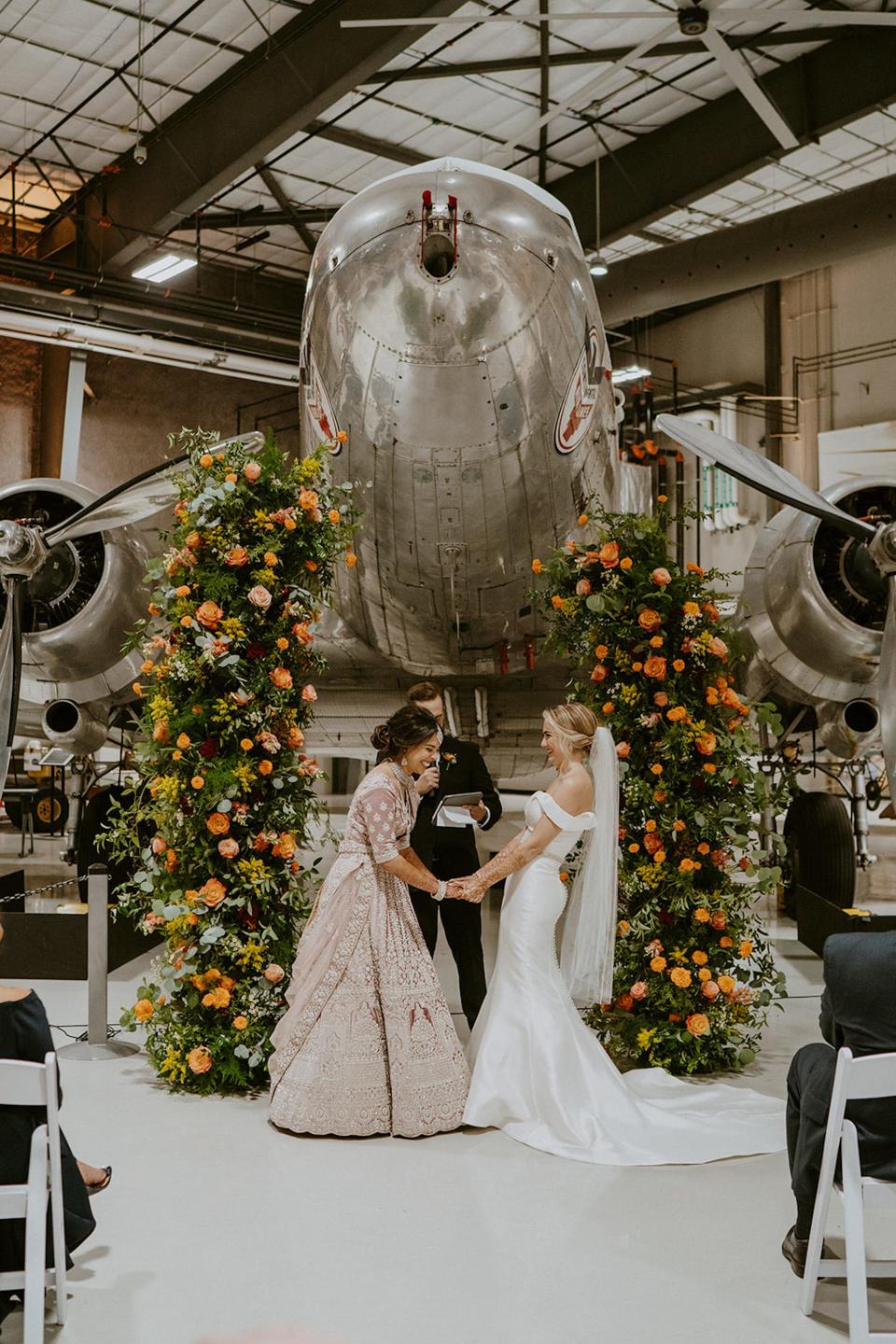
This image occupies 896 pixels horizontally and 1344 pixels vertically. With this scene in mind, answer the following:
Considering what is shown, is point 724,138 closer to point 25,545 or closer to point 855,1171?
point 25,545

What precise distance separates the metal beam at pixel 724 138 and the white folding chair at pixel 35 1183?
12.8m

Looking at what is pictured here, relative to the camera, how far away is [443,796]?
5.59 meters

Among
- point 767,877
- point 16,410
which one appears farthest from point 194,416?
point 767,877

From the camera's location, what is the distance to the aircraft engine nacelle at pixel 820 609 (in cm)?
735

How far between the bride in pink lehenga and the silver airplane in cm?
209

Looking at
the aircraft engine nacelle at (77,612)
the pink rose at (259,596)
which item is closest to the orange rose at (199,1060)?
the pink rose at (259,596)

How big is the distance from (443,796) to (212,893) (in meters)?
1.22

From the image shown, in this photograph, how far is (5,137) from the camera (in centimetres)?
1506

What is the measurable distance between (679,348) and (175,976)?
19.0 m

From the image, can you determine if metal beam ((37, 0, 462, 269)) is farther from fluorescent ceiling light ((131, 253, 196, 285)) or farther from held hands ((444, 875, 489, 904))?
held hands ((444, 875, 489, 904))

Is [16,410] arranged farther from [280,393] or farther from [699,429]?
[699,429]

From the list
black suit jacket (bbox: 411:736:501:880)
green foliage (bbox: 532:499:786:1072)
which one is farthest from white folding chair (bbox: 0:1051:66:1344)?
green foliage (bbox: 532:499:786:1072)

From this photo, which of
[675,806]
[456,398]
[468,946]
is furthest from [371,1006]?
[456,398]

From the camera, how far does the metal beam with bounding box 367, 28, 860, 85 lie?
11953 mm
